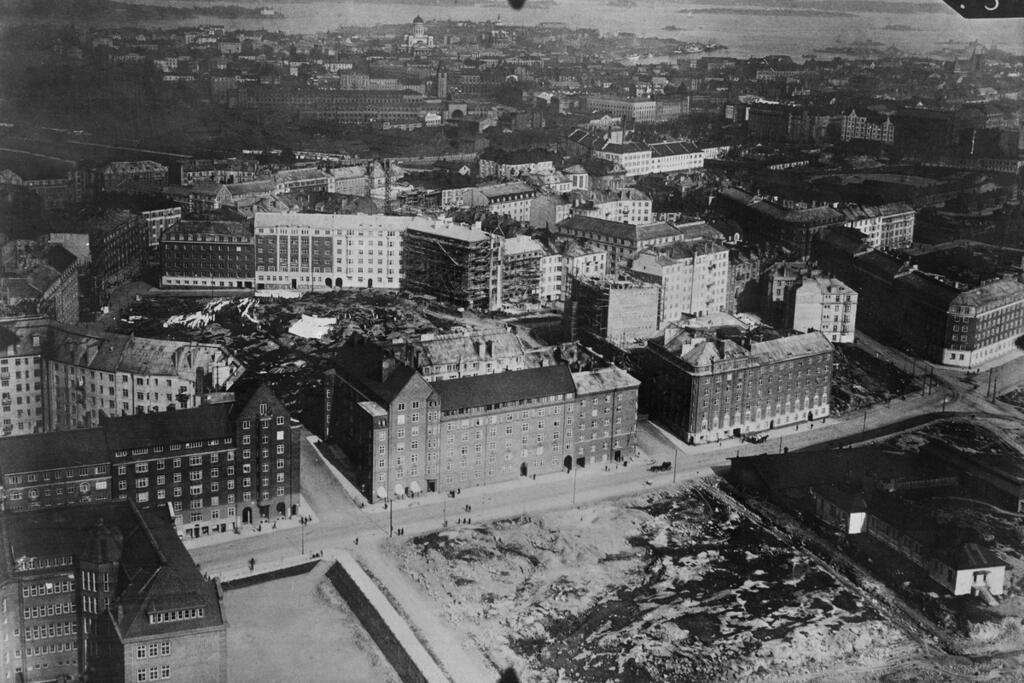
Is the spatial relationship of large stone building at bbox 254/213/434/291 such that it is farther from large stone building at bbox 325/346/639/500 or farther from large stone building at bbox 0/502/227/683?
large stone building at bbox 0/502/227/683

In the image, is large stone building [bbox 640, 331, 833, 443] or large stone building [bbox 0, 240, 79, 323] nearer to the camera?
large stone building [bbox 0, 240, 79, 323]

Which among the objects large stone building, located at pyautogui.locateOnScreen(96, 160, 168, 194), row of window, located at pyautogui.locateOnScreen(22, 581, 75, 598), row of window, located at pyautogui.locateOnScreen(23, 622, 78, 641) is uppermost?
large stone building, located at pyautogui.locateOnScreen(96, 160, 168, 194)

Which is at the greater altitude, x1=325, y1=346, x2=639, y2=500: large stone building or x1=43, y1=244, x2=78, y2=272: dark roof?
x1=43, y1=244, x2=78, y2=272: dark roof

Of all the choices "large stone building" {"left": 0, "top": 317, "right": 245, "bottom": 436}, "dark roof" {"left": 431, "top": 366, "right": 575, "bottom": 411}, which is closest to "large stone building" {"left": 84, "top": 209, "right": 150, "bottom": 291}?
"large stone building" {"left": 0, "top": 317, "right": 245, "bottom": 436}

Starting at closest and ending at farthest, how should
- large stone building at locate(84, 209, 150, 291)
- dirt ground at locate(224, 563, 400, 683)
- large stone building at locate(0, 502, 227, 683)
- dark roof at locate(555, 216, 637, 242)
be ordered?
large stone building at locate(0, 502, 227, 683) → dirt ground at locate(224, 563, 400, 683) → large stone building at locate(84, 209, 150, 291) → dark roof at locate(555, 216, 637, 242)

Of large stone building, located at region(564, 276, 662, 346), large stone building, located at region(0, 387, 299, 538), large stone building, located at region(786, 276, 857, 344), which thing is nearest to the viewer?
large stone building, located at region(0, 387, 299, 538)

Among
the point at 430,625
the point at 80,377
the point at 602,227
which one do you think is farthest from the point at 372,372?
the point at 602,227
